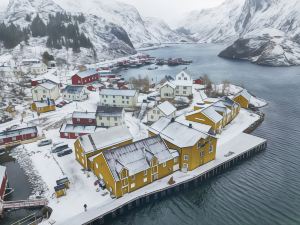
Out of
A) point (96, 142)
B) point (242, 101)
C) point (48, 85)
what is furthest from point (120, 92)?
point (242, 101)

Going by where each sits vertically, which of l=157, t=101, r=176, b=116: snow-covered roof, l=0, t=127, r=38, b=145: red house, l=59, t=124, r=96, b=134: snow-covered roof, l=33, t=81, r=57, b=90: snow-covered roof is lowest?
l=0, t=127, r=38, b=145: red house

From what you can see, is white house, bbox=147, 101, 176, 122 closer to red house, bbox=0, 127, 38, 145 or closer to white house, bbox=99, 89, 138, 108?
white house, bbox=99, 89, 138, 108

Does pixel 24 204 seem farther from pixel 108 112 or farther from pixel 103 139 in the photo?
pixel 108 112

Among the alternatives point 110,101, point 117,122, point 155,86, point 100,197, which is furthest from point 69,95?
point 100,197

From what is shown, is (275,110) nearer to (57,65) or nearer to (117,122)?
(117,122)

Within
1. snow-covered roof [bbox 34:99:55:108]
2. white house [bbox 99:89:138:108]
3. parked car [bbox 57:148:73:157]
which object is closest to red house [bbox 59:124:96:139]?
parked car [bbox 57:148:73:157]
